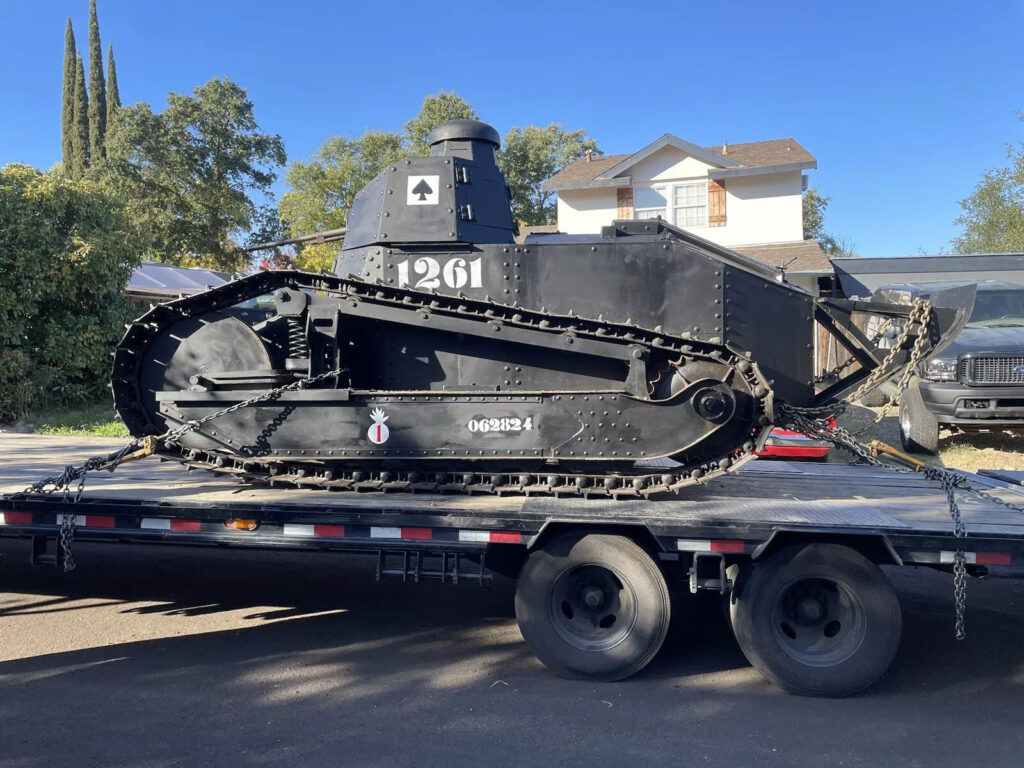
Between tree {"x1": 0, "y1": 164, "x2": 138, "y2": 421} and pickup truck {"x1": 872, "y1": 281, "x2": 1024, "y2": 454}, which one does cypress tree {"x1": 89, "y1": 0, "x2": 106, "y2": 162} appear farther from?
pickup truck {"x1": 872, "y1": 281, "x2": 1024, "y2": 454}

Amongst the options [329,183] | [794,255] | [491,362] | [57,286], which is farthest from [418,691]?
[329,183]

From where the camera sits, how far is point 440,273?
19.3 feet

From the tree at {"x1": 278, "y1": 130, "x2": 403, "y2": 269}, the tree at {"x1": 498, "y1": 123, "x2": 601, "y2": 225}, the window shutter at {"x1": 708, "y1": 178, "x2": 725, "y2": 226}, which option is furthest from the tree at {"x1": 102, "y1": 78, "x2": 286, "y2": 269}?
the window shutter at {"x1": 708, "y1": 178, "x2": 725, "y2": 226}

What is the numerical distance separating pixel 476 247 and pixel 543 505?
1988 mm

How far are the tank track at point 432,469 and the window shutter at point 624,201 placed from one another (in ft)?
63.1

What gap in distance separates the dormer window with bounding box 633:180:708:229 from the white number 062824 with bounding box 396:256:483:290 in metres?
18.2

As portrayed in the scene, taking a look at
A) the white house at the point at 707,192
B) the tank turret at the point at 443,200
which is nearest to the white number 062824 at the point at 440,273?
the tank turret at the point at 443,200

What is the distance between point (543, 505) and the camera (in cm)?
512

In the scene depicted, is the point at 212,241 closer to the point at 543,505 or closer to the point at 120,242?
the point at 120,242

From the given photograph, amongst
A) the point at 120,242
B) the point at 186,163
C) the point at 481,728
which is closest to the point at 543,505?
the point at 481,728

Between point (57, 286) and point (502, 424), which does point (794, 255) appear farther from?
point (502, 424)

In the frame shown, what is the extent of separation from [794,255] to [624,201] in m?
5.68

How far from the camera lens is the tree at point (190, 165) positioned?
28.6 m

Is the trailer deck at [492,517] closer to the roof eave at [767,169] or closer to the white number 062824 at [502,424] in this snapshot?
the white number 062824 at [502,424]
